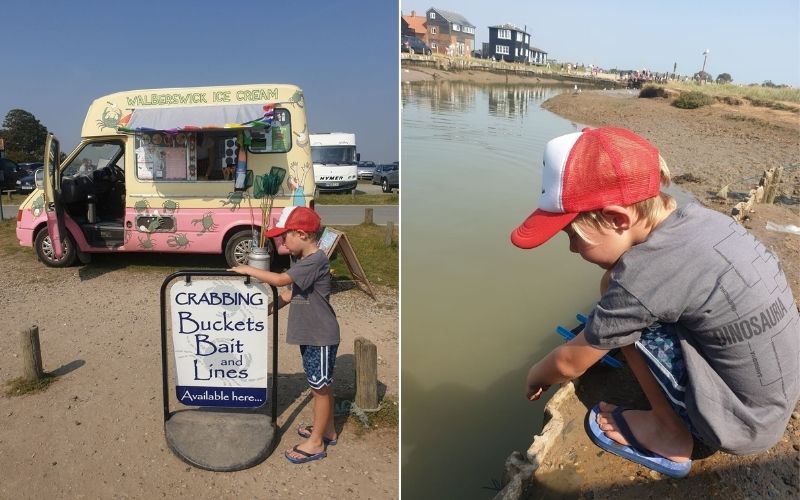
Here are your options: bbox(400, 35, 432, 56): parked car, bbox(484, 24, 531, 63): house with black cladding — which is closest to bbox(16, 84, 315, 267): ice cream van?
bbox(400, 35, 432, 56): parked car

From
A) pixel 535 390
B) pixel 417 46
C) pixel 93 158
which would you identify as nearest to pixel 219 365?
pixel 535 390

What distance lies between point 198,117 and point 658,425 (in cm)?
693

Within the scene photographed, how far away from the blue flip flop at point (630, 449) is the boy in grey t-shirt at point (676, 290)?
0.23 meters

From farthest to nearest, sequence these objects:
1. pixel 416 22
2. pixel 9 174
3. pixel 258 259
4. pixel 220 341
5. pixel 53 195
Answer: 1. pixel 416 22
2. pixel 9 174
3. pixel 53 195
4. pixel 258 259
5. pixel 220 341

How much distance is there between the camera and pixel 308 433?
3660 mm

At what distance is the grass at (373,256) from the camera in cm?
780

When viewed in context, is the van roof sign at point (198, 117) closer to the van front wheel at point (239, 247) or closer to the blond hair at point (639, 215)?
the van front wheel at point (239, 247)

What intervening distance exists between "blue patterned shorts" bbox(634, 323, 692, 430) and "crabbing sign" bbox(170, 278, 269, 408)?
2.14m

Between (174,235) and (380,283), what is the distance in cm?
286

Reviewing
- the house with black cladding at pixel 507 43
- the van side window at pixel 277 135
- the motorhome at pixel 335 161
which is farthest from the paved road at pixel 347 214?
the house with black cladding at pixel 507 43

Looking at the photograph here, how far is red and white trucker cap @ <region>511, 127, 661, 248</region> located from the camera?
1.62 m

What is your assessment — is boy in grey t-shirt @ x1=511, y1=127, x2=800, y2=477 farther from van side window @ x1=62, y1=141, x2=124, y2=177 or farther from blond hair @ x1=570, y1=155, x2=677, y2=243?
van side window @ x1=62, y1=141, x2=124, y2=177

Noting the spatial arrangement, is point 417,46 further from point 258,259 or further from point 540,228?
point 540,228

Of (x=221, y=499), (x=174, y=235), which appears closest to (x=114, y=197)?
(x=174, y=235)
